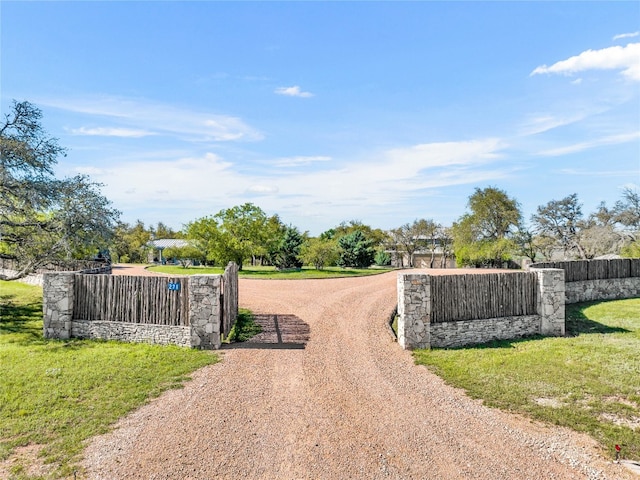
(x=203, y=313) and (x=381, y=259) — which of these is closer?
(x=203, y=313)

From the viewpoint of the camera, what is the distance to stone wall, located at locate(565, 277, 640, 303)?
20375 mm

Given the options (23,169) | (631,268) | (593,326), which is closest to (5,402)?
(23,169)

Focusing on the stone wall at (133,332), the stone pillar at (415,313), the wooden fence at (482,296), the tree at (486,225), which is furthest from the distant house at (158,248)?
the wooden fence at (482,296)

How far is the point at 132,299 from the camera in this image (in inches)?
493

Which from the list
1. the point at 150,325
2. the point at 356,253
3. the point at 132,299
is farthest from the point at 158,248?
the point at 150,325

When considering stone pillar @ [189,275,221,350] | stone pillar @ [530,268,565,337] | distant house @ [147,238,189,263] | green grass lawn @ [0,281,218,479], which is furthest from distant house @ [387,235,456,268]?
green grass lawn @ [0,281,218,479]

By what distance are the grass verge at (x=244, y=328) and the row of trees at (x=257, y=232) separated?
25.6ft

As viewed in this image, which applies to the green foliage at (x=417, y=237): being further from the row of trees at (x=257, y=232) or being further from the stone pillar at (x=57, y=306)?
the stone pillar at (x=57, y=306)

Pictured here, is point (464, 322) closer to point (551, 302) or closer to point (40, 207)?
point (551, 302)

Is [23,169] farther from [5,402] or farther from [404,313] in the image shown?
[404,313]

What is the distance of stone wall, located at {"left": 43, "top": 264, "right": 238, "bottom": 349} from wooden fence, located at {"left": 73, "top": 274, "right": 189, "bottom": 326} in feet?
0.58

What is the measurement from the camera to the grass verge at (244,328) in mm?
12758

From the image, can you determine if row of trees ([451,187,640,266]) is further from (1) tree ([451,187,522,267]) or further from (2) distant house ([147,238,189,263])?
(2) distant house ([147,238,189,263])

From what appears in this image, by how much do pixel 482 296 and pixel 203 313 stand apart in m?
9.45
